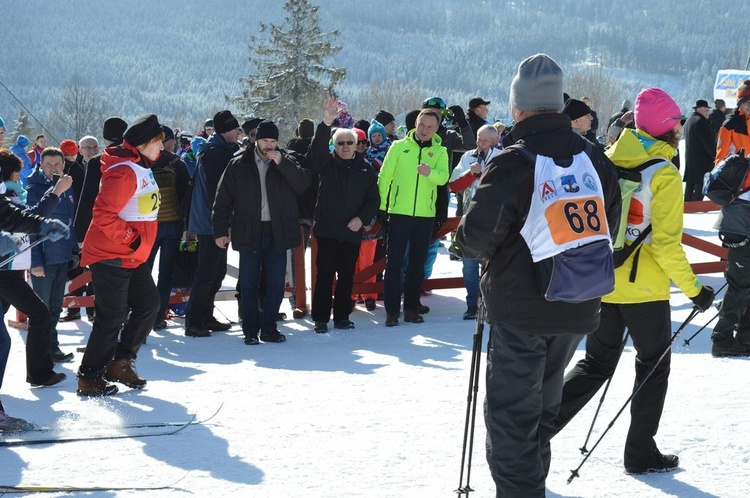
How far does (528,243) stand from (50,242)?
5.46 meters

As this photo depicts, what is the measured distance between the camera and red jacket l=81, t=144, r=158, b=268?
6109 mm

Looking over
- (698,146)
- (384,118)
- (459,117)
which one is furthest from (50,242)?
(698,146)

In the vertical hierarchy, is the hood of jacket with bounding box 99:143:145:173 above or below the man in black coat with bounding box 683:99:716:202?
below

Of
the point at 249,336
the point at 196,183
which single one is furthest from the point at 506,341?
the point at 196,183

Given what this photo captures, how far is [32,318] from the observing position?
6375 mm

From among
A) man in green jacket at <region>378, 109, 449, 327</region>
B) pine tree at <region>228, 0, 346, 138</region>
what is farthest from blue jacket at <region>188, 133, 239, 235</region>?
pine tree at <region>228, 0, 346, 138</region>

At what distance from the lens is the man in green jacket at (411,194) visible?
8.80m

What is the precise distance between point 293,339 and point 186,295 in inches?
64.6

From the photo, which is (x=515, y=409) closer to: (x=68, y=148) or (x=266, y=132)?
(x=266, y=132)

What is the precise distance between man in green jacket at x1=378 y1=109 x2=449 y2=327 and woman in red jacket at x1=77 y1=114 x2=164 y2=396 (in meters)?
Result: 2.98

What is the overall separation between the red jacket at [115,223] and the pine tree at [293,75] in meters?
52.5

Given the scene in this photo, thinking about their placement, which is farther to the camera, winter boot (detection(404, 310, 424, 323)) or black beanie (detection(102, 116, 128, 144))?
winter boot (detection(404, 310, 424, 323))

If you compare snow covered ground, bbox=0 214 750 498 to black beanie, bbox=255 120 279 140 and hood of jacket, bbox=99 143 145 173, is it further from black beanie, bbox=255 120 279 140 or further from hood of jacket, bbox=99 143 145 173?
black beanie, bbox=255 120 279 140

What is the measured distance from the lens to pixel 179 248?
908cm
